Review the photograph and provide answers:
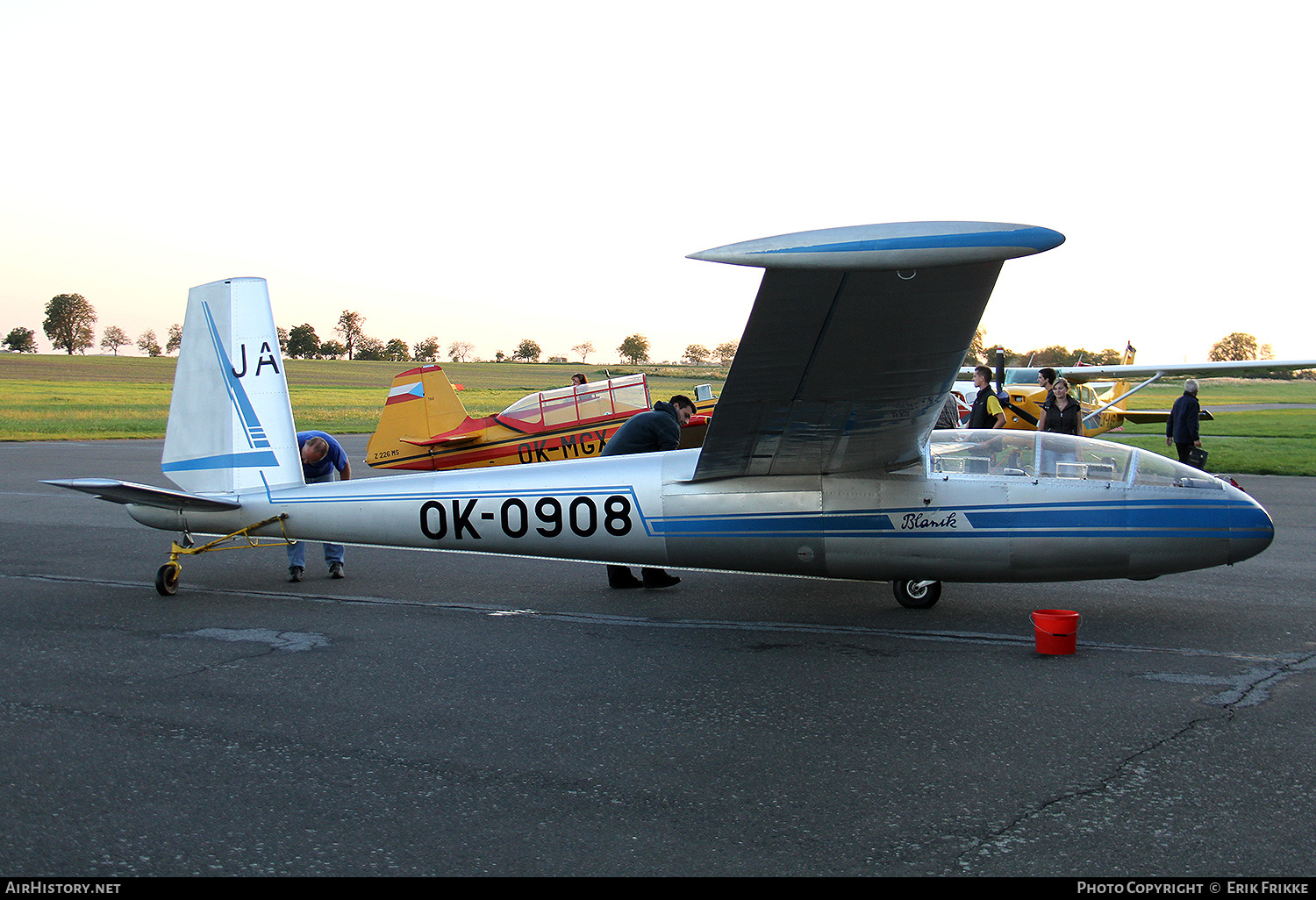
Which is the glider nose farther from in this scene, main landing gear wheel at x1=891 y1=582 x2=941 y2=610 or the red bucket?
main landing gear wheel at x1=891 y1=582 x2=941 y2=610

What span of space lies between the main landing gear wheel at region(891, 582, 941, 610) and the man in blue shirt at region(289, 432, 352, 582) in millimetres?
5024

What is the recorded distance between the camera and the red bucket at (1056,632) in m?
5.77

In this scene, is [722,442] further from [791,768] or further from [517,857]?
[517,857]

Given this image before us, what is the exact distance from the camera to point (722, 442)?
647 cm

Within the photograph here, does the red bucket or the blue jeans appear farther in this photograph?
the blue jeans

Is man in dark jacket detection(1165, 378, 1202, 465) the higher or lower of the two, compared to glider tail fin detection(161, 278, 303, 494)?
lower

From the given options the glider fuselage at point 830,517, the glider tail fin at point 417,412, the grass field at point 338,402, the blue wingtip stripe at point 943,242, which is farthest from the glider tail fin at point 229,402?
the grass field at point 338,402

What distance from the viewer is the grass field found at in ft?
90.5

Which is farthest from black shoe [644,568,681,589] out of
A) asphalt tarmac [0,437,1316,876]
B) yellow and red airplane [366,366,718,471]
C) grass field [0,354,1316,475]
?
grass field [0,354,1316,475]

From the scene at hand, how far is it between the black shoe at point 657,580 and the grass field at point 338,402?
987cm

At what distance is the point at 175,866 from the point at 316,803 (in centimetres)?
61

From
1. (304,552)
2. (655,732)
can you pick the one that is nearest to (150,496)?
(304,552)

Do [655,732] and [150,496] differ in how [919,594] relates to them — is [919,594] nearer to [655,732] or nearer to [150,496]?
[655,732]
